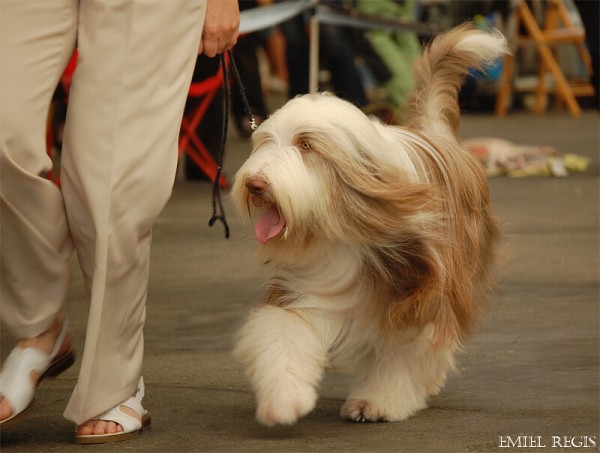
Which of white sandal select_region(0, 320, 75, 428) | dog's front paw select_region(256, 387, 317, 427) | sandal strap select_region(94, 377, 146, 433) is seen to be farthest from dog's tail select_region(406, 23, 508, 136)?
Result: white sandal select_region(0, 320, 75, 428)

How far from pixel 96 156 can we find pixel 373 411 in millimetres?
1091

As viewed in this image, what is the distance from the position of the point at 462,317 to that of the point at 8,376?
133 cm

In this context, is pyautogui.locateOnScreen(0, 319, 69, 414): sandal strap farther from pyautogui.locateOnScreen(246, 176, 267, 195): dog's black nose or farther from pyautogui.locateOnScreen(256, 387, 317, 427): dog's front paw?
pyautogui.locateOnScreen(246, 176, 267, 195): dog's black nose

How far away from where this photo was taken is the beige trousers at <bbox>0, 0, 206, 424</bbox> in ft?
10.5

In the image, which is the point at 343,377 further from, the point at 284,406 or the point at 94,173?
the point at 94,173

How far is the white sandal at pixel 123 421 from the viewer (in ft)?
11.1

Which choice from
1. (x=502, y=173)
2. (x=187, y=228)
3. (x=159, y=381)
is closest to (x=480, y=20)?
(x=502, y=173)

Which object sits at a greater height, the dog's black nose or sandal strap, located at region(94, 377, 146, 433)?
the dog's black nose

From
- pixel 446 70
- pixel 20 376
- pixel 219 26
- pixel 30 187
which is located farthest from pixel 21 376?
pixel 446 70

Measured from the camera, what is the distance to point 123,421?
3.44 meters

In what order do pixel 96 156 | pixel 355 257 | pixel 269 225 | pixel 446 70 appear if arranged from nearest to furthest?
pixel 96 156 < pixel 269 225 < pixel 355 257 < pixel 446 70

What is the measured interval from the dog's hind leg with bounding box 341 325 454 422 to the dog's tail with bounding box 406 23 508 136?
870 millimetres

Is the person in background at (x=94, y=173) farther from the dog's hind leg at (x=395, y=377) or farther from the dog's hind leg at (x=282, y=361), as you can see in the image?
the dog's hind leg at (x=395, y=377)

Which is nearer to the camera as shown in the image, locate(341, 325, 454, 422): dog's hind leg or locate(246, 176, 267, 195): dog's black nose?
locate(246, 176, 267, 195): dog's black nose
